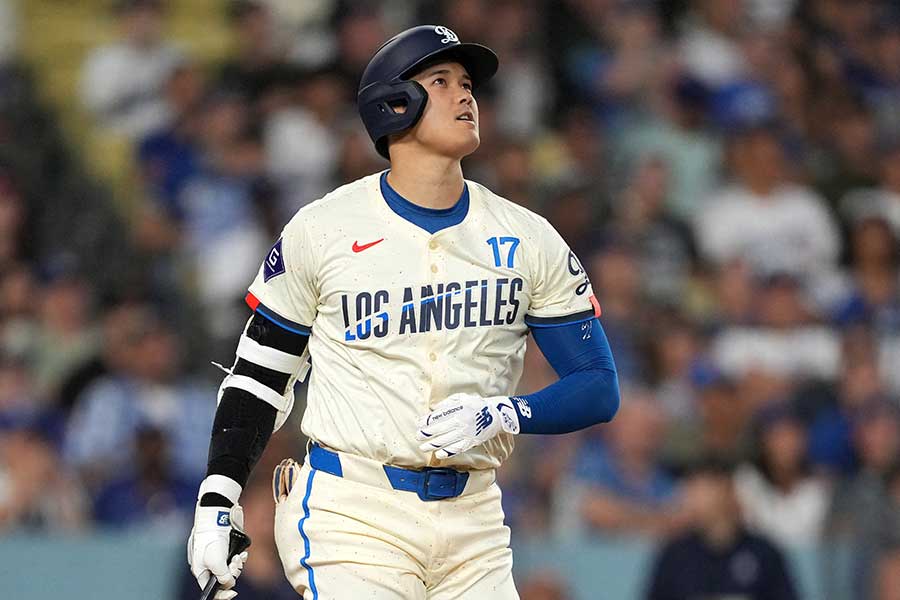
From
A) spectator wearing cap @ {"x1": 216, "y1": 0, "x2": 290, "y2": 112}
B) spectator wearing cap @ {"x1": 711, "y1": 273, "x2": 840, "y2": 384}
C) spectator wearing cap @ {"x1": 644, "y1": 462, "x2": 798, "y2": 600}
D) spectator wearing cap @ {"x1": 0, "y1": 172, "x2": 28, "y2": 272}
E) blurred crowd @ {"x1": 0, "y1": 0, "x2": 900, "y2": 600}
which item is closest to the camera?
spectator wearing cap @ {"x1": 644, "y1": 462, "x2": 798, "y2": 600}

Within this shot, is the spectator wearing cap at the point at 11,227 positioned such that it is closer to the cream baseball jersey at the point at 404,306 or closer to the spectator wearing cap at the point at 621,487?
the spectator wearing cap at the point at 621,487

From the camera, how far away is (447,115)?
4305 mm

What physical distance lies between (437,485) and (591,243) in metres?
4.99

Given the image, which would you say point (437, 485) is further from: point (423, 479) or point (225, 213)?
point (225, 213)

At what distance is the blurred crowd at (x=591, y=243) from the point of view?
7.58 m

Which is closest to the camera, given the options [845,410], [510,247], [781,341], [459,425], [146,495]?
[459,425]

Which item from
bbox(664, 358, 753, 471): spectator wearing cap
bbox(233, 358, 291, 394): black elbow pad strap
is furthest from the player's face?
bbox(664, 358, 753, 471): spectator wearing cap

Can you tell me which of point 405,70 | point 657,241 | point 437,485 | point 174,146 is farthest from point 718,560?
point 174,146

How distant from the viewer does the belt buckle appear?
414 cm

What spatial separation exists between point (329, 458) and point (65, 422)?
13.2 ft

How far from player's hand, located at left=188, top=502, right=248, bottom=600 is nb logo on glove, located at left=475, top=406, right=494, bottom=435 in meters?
0.75

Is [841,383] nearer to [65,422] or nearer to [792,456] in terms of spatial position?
[792,456]

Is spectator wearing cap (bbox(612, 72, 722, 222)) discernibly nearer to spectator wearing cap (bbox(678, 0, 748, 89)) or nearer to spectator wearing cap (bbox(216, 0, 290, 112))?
spectator wearing cap (bbox(678, 0, 748, 89))

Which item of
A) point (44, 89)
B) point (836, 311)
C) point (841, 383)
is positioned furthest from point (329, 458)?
point (44, 89)
